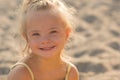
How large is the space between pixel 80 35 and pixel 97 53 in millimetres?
717

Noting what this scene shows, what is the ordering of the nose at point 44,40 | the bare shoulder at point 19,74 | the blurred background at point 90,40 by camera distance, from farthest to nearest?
the blurred background at point 90,40 → the bare shoulder at point 19,74 → the nose at point 44,40

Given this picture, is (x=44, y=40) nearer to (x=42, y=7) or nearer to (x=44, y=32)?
(x=44, y=32)

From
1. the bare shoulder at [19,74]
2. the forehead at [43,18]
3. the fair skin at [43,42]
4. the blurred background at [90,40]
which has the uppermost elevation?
the forehead at [43,18]

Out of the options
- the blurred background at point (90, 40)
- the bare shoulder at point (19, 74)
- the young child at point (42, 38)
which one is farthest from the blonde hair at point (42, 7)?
the blurred background at point (90, 40)

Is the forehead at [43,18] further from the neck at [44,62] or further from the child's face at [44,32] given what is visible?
the neck at [44,62]

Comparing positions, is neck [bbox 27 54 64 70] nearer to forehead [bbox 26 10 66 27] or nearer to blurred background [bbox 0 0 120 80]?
forehead [bbox 26 10 66 27]

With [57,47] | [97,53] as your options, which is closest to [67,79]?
[57,47]

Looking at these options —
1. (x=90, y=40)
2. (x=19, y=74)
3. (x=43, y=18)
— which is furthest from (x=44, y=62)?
(x=90, y=40)

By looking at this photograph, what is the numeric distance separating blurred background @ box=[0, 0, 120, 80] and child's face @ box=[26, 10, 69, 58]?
4.86 ft

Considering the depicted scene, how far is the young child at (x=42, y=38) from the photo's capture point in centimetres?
208

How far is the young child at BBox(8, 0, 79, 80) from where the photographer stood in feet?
6.82

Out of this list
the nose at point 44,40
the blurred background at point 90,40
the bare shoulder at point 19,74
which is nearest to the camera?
the nose at point 44,40

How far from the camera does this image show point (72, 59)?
4.45 metres

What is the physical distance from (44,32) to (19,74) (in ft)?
0.89
